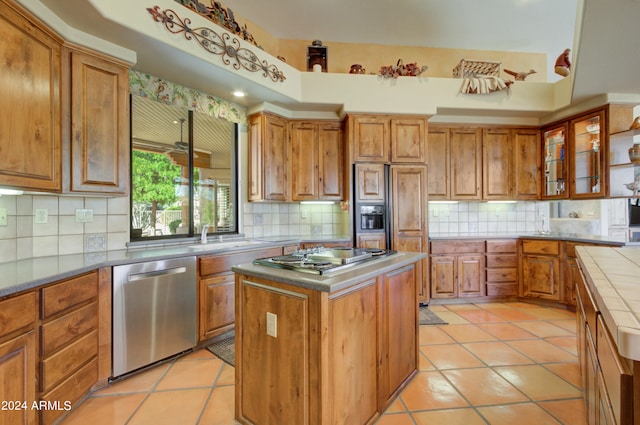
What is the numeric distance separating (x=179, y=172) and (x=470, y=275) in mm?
3804

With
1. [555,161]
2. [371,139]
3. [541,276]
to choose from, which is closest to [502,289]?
[541,276]

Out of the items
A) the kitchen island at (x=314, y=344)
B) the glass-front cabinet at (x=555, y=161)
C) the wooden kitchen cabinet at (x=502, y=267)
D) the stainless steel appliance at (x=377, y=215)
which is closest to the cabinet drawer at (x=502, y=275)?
the wooden kitchen cabinet at (x=502, y=267)

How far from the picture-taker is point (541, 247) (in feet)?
12.3

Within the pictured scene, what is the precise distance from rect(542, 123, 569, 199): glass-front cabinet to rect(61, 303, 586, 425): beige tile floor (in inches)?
77.0

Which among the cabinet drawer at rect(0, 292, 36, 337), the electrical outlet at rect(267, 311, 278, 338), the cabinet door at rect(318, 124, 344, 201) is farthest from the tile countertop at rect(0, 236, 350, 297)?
the cabinet door at rect(318, 124, 344, 201)

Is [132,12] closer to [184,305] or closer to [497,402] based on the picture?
[184,305]

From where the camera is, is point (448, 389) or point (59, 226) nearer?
point (448, 389)

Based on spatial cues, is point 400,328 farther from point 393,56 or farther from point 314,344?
point 393,56

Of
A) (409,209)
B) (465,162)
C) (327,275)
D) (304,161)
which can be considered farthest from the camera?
(465,162)

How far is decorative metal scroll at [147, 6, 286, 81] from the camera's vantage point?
2270 millimetres

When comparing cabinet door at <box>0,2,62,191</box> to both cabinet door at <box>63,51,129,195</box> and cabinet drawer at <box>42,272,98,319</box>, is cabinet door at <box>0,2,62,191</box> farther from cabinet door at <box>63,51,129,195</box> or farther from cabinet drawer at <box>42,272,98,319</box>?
cabinet drawer at <box>42,272,98,319</box>

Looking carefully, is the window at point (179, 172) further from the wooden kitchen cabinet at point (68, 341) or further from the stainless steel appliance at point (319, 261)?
the stainless steel appliance at point (319, 261)

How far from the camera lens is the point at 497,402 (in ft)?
6.17

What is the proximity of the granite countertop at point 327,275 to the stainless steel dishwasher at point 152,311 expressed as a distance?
1.05m
